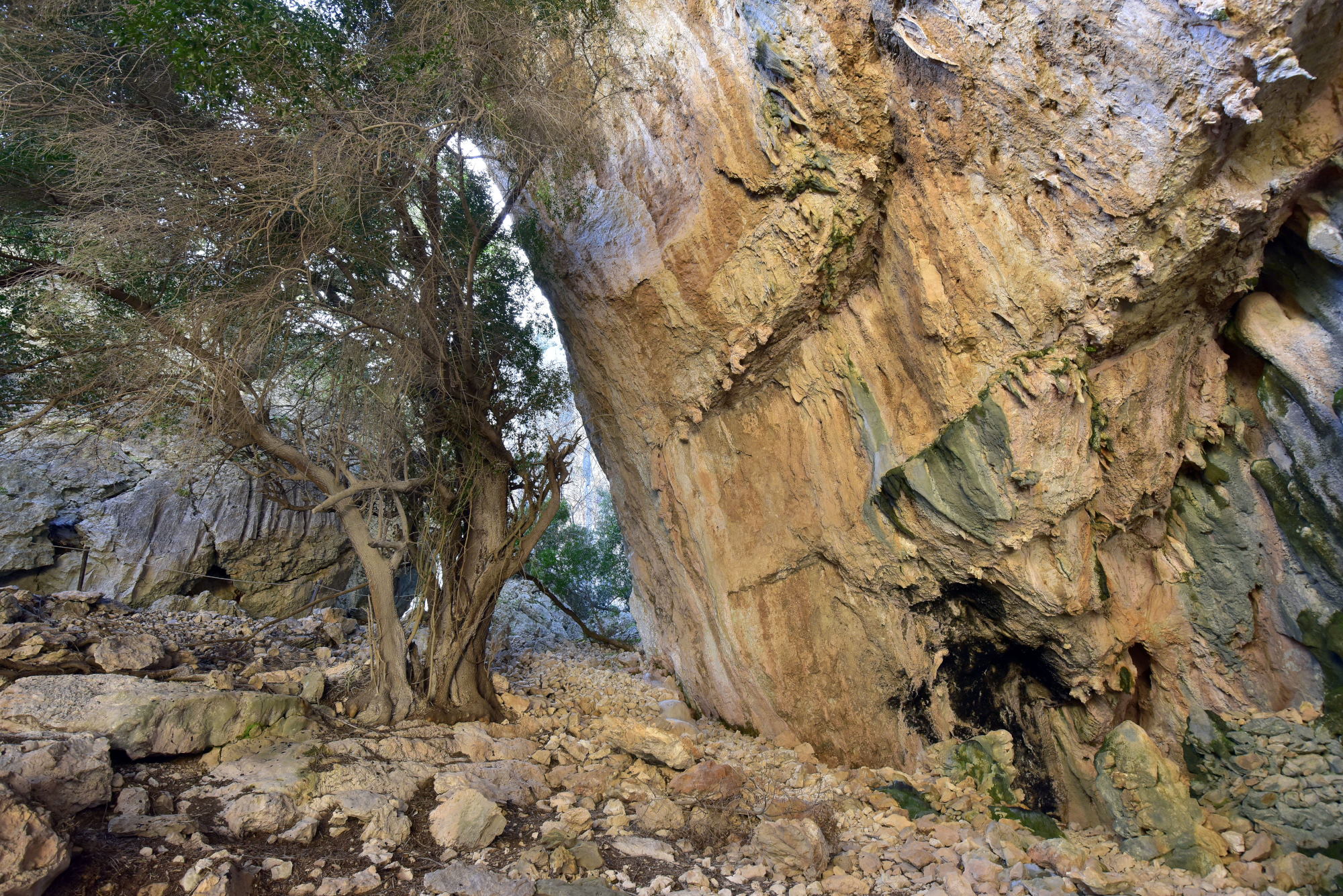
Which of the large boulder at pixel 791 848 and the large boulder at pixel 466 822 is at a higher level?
the large boulder at pixel 466 822

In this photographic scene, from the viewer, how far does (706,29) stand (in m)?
6.02

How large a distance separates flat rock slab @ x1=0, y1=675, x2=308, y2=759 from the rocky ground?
1 centimetres

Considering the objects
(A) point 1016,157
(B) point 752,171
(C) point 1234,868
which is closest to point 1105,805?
(C) point 1234,868

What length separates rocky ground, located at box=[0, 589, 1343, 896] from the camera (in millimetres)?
3766

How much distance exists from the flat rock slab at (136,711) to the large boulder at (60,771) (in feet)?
1.20

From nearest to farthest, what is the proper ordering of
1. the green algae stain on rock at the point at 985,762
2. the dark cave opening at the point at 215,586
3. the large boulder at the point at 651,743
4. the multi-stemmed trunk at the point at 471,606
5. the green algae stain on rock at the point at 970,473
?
the green algae stain on rock at the point at 970,473 → the green algae stain on rock at the point at 985,762 → the large boulder at the point at 651,743 → the multi-stemmed trunk at the point at 471,606 → the dark cave opening at the point at 215,586

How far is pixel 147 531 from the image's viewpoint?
32.2 feet

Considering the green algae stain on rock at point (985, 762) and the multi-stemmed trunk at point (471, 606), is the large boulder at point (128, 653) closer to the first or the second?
the multi-stemmed trunk at point (471, 606)

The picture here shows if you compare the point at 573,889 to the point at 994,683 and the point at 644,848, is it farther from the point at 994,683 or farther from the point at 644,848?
the point at 994,683

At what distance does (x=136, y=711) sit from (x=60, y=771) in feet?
2.90

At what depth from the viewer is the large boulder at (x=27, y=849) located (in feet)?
9.82

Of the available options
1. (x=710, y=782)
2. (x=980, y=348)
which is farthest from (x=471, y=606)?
(x=980, y=348)

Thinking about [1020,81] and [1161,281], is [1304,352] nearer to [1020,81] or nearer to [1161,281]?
[1161,281]

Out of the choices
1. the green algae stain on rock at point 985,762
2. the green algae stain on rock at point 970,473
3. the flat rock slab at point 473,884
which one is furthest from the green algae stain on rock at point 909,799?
the flat rock slab at point 473,884
